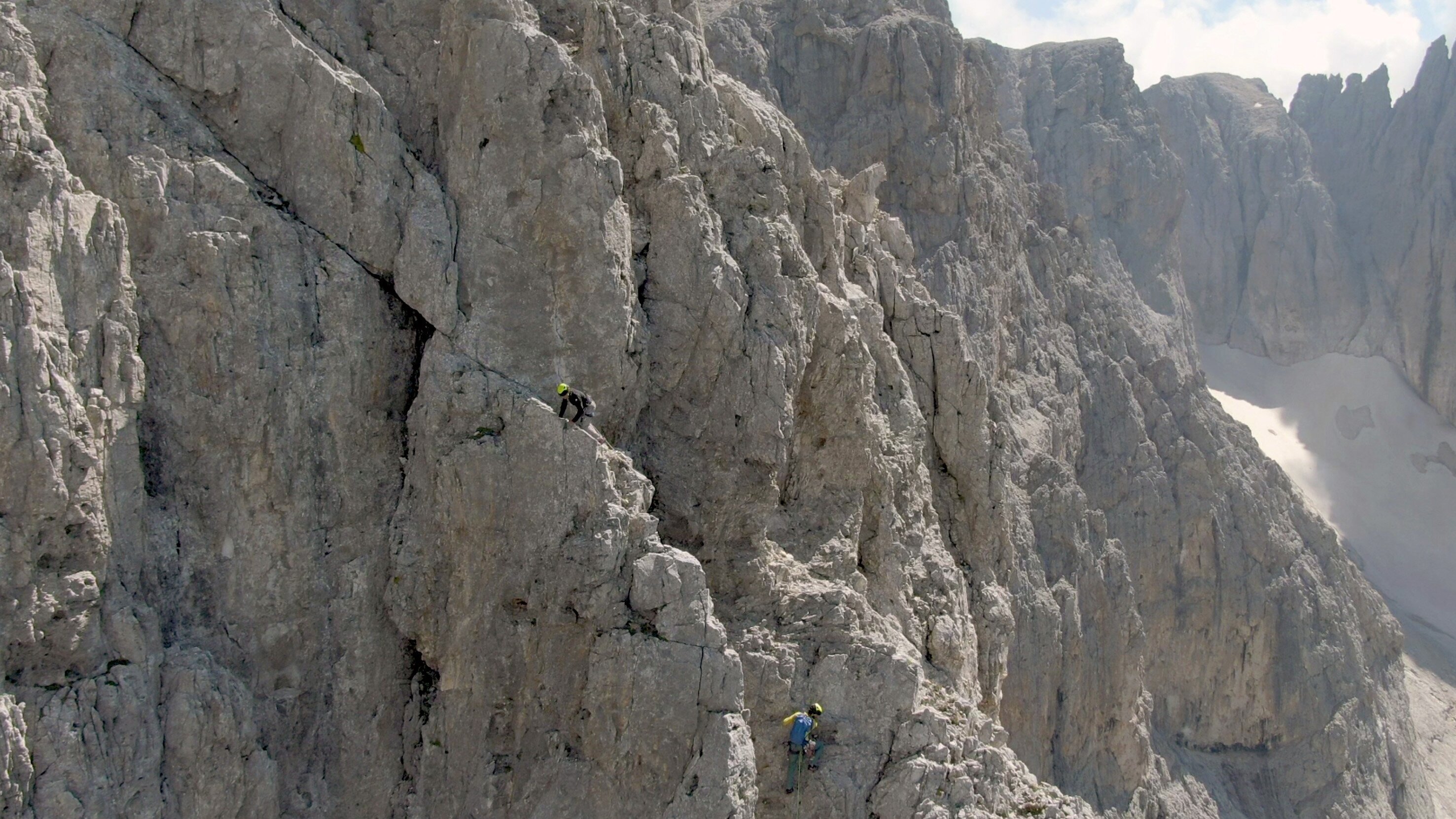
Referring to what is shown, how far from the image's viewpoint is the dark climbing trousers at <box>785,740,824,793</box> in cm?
1656

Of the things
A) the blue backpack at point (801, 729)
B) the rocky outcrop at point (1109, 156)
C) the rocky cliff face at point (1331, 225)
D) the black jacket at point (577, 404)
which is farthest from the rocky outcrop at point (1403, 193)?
the black jacket at point (577, 404)

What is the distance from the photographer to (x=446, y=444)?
53.5ft

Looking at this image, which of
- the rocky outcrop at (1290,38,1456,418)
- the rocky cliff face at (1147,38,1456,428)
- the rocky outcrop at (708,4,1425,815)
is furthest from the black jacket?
the rocky outcrop at (1290,38,1456,418)

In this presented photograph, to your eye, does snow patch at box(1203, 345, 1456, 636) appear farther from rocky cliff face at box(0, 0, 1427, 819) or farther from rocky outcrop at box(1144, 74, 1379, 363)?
rocky cliff face at box(0, 0, 1427, 819)

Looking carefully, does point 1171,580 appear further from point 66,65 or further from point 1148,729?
A: point 66,65

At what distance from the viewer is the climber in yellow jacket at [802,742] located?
16.5 m

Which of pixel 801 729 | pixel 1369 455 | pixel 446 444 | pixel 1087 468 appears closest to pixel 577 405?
pixel 446 444

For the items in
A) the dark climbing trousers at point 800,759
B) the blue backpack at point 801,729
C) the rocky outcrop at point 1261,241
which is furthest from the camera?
the rocky outcrop at point 1261,241

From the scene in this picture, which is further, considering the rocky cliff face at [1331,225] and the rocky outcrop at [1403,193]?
the rocky cliff face at [1331,225]

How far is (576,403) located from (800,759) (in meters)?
5.91

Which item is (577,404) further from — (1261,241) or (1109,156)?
(1261,241)

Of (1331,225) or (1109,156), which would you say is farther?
(1331,225)

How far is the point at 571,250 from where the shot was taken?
17.4m

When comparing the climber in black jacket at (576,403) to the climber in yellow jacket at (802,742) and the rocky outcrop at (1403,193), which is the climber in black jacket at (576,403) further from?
the rocky outcrop at (1403,193)
